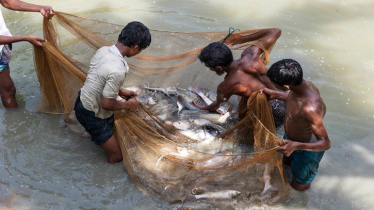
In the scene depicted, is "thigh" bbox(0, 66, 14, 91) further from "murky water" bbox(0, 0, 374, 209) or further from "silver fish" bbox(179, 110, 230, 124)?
"silver fish" bbox(179, 110, 230, 124)

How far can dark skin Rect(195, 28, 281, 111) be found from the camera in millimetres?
4074

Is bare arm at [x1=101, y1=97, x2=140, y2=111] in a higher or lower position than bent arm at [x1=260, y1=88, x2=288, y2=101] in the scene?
lower

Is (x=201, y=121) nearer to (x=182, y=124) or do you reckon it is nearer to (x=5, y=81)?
(x=182, y=124)

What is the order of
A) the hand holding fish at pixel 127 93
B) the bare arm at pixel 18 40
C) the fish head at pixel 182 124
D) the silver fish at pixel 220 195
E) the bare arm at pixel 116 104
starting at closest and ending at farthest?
the bare arm at pixel 116 104 < the silver fish at pixel 220 195 < the hand holding fish at pixel 127 93 < the bare arm at pixel 18 40 < the fish head at pixel 182 124

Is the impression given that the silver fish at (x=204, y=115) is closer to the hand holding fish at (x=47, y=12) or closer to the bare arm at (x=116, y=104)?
the bare arm at (x=116, y=104)

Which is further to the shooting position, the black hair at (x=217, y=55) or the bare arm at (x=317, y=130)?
the black hair at (x=217, y=55)

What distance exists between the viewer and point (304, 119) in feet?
11.5

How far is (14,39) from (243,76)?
2.72 metres

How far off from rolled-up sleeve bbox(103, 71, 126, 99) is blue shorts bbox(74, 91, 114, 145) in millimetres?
521

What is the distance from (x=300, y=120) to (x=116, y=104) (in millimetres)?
1859

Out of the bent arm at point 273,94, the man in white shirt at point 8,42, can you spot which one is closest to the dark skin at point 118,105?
the man in white shirt at point 8,42

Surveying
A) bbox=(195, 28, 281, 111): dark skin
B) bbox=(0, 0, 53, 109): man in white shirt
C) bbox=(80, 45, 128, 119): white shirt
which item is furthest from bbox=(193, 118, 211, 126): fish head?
bbox=(0, 0, 53, 109): man in white shirt

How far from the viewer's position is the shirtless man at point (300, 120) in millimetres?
3232

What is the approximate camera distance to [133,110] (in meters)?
3.81
